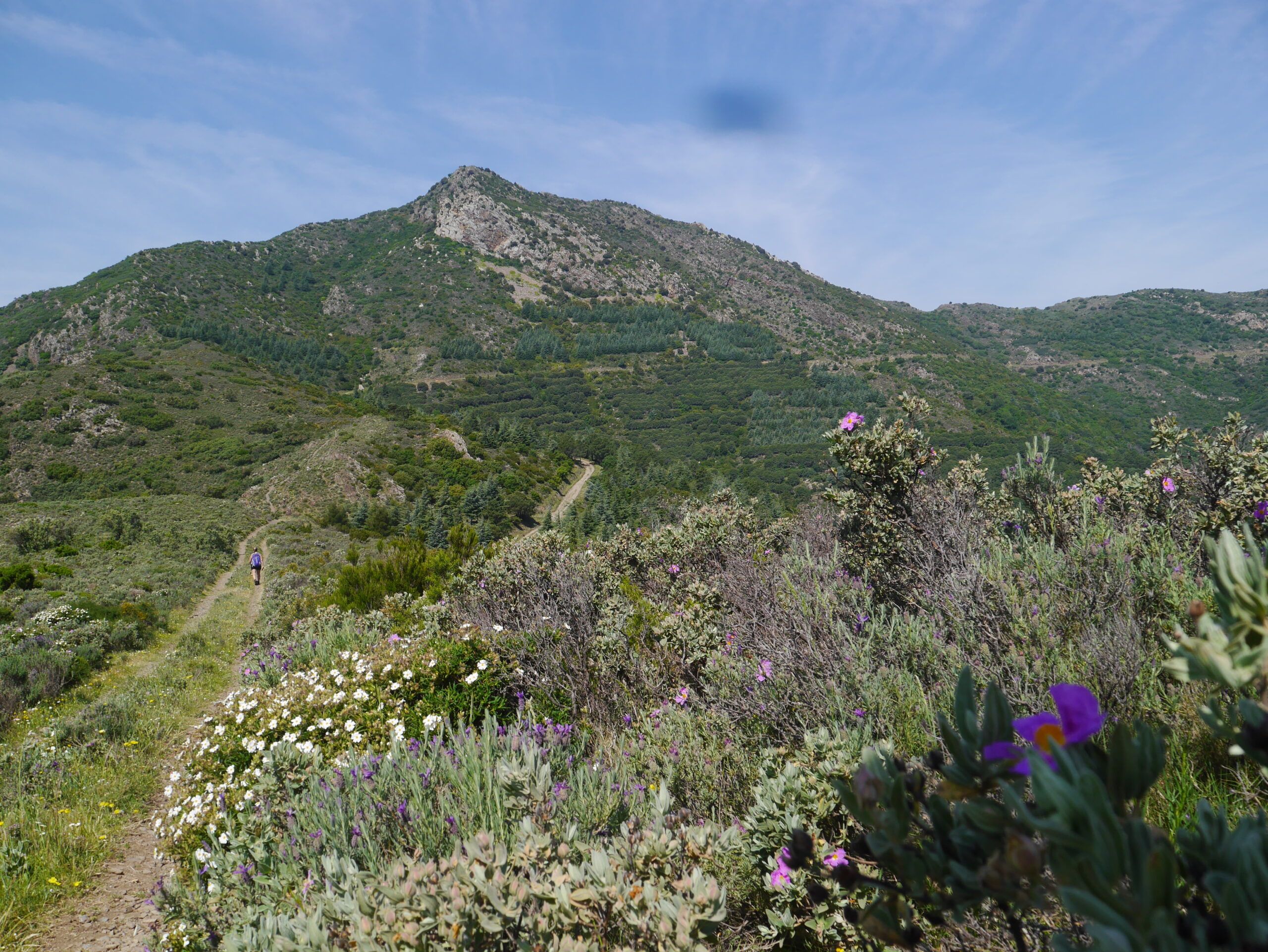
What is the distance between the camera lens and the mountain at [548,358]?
42.3 m

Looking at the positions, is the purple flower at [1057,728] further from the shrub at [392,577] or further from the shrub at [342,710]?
the shrub at [392,577]

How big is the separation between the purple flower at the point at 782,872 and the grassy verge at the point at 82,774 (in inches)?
169

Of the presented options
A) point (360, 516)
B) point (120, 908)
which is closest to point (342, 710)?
point (120, 908)

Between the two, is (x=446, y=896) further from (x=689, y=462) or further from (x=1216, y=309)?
(x=1216, y=309)

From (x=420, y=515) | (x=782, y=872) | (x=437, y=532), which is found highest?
(x=782, y=872)

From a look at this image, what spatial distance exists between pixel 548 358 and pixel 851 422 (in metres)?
98.3

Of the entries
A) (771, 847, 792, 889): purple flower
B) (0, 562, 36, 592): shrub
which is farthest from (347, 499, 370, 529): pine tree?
(771, 847, 792, 889): purple flower

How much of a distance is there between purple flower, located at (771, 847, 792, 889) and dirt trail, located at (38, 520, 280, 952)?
3.16 meters

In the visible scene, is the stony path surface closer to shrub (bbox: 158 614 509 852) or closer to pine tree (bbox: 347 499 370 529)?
pine tree (bbox: 347 499 370 529)

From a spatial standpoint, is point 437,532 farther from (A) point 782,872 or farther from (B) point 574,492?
(A) point 782,872

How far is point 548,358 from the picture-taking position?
99.8 meters

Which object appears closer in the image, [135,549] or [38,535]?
[38,535]

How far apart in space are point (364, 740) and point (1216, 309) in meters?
172

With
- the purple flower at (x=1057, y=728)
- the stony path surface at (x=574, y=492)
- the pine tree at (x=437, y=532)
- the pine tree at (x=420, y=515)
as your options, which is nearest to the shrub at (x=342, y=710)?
the purple flower at (x=1057, y=728)
